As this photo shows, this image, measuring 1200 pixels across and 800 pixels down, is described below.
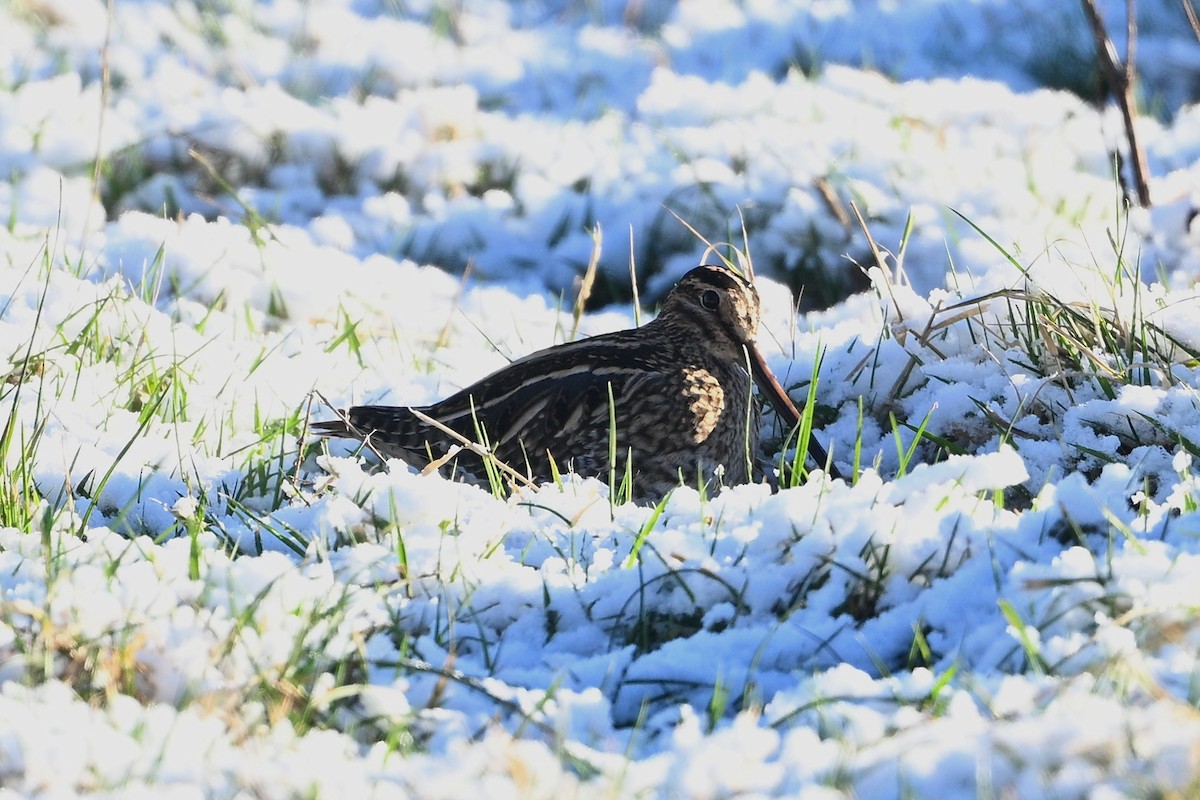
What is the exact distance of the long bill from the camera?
3.88 metres

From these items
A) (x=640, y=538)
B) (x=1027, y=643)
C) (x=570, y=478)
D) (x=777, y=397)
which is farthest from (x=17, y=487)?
(x=1027, y=643)

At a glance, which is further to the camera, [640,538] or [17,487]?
[17,487]

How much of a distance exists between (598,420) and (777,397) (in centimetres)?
47

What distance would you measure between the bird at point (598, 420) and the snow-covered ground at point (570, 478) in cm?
14

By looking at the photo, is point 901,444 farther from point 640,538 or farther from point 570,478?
point 640,538

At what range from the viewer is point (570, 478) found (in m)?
3.42

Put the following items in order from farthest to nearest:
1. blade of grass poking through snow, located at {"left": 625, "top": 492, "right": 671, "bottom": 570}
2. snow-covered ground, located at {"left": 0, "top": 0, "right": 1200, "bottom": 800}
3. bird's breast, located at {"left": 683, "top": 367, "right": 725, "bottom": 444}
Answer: bird's breast, located at {"left": 683, "top": 367, "right": 725, "bottom": 444}, blade of grass poking through snow, located at {"left": 625, "top": 492, "right": 671, "bottom": 570}, snow-covered ground, located at {"left": 0, "top": 0, "right": 1200, "bottom": 800}

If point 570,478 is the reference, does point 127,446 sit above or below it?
above

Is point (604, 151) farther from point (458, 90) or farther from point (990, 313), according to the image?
point (990, 313)

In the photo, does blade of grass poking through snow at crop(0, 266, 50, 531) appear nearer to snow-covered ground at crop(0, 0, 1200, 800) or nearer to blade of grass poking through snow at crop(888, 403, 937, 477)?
snow-covered ground at crop(0, 0, 1200, 800)

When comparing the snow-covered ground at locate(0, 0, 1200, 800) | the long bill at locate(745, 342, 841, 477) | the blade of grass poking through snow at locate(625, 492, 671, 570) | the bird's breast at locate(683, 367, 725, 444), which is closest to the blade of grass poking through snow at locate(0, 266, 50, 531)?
the snow-covered ground at locate(0, 0, 1200, 800)

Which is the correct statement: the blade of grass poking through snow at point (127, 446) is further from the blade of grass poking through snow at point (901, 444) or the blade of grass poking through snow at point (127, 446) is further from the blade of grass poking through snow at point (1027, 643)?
the blade of grass poking through snow at point (1027, 643)

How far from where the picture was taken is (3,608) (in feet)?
7.80

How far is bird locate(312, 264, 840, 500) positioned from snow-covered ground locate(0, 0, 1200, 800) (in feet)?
0.46
